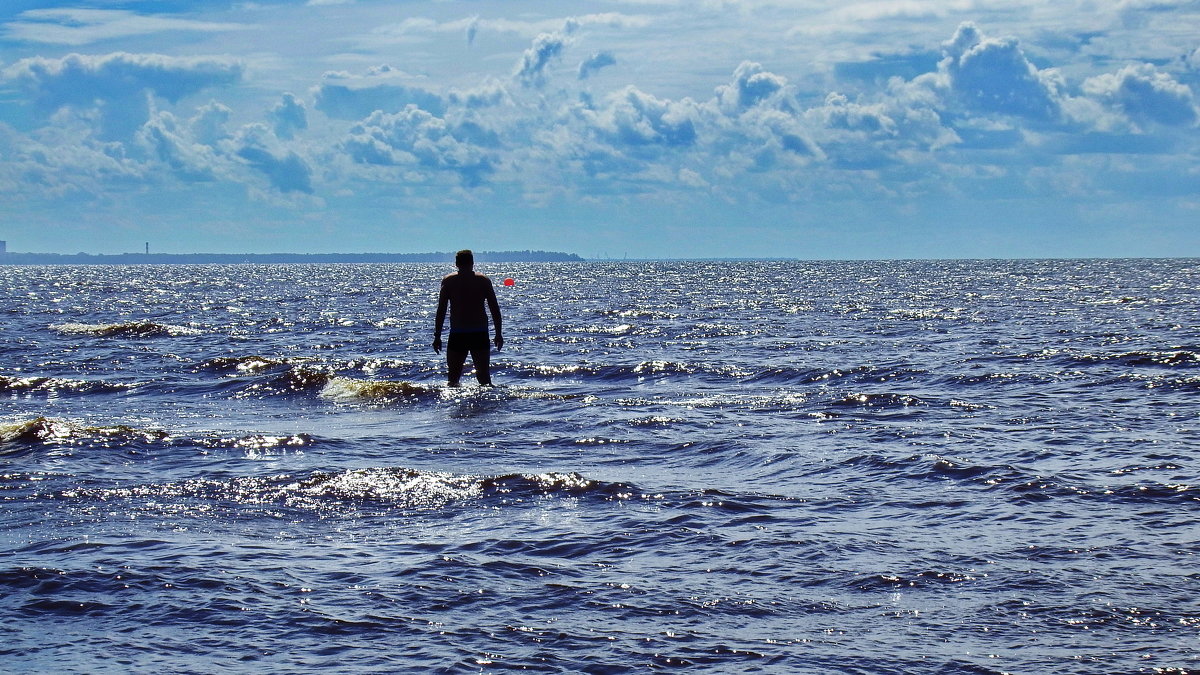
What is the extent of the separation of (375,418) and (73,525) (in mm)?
7045

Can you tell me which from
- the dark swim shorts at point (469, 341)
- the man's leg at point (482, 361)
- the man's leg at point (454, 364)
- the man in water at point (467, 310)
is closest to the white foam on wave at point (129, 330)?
the man's leg at point (454, 364)

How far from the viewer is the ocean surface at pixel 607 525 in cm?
616

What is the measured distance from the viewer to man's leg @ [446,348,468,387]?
18.0 metres

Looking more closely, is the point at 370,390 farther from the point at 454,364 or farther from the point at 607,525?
the point at 607,525

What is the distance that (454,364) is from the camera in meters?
18.2

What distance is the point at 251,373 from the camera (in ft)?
72.8

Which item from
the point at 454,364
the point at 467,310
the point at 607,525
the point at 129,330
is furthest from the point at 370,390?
the point at 129,330

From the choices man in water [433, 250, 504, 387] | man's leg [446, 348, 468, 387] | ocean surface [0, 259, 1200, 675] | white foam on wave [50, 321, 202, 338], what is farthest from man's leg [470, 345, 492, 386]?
white foam on wave [50, 321, 202, 338]

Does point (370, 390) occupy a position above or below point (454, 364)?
below

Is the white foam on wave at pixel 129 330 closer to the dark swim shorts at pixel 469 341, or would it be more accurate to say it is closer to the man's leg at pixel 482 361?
the man's leg at pixel 482 361

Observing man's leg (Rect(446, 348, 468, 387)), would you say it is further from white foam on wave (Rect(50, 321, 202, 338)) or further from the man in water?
white foam on wave (Rect(50, 321, 202, 338))

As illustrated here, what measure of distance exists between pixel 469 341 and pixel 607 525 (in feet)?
30.3

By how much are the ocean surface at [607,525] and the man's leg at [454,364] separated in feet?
0.90

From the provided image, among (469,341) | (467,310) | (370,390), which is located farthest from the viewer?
(370,390)
